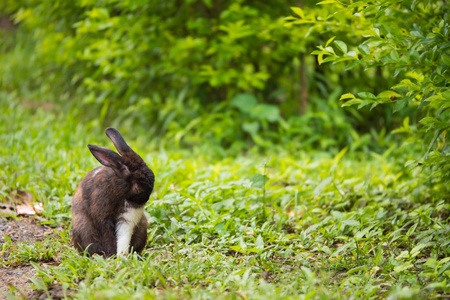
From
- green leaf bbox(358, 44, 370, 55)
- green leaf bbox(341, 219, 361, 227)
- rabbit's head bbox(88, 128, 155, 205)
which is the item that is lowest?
green leaf bbox(341, 219, 361, 227)

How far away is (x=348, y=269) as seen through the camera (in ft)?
9.45

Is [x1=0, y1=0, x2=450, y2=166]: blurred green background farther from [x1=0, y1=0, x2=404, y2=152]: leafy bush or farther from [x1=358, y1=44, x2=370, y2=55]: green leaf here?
[x1=358, y1=44, x2=370, y2=55]: green leaf

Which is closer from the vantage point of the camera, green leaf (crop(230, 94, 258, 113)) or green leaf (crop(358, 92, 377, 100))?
green leaf (crop(358, 92, 377, 100))

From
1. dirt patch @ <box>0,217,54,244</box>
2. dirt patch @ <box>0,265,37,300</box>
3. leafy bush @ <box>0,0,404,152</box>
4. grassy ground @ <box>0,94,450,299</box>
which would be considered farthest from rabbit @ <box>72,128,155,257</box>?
leafy bush @ <box>0,0,404,152</box>

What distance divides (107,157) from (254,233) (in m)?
1.22

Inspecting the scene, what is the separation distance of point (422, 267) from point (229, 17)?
12.9ft

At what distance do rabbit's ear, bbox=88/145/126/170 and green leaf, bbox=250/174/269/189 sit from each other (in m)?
1.11

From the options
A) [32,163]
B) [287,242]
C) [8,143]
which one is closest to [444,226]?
[287,242]

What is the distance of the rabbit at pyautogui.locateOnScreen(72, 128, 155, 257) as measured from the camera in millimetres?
2891

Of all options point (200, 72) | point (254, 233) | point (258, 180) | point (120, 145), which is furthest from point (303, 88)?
point (120, 145)

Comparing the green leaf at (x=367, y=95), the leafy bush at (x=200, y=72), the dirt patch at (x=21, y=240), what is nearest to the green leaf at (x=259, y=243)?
the green leaf at (x=367, y=95)

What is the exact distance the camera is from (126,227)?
290 centimetres

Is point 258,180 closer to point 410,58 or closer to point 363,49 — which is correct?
point 363,49

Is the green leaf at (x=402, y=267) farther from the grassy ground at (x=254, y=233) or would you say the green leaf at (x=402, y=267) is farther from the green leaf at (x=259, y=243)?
the green leaf at (x=259, y=243)
